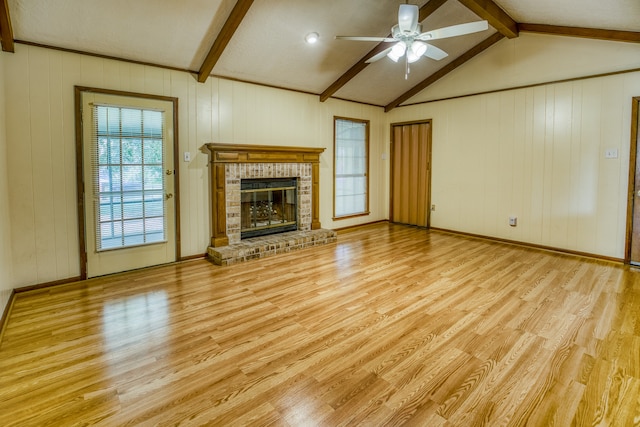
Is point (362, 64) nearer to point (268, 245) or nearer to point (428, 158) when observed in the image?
point (428, 158)

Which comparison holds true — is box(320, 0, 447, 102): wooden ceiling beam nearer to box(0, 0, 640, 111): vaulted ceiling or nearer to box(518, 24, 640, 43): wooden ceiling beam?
box(0, 0, 640, 111): vaulted ceiling

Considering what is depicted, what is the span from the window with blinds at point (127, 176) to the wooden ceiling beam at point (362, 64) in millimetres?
2708

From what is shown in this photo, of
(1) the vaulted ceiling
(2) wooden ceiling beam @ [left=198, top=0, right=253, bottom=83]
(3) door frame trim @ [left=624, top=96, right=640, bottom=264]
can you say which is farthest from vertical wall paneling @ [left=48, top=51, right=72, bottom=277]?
(3) door frame trim @ [left=624, top=96, right=640, bottom=264]

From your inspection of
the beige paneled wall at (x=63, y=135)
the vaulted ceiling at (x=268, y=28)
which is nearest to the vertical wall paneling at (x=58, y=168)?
the beige paneled wall at (x=63, y=135)

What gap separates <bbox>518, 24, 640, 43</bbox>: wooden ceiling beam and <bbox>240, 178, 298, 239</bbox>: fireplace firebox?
12.7 ft

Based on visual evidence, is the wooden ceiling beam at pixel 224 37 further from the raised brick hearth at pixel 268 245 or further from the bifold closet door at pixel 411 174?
the bifold closet door at pixel 411 174

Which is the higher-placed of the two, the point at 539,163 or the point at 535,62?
the point at 535,62

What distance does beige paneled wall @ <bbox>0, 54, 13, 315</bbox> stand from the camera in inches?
111

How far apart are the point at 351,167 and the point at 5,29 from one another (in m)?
4.96

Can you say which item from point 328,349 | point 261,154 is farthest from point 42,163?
point 328,349

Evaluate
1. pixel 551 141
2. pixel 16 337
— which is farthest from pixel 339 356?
pixel 551 141

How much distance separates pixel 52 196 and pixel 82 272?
0.86 metres

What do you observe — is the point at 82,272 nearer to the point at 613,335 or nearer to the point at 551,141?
the point at 613,335

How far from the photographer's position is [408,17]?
3006 millimetres
